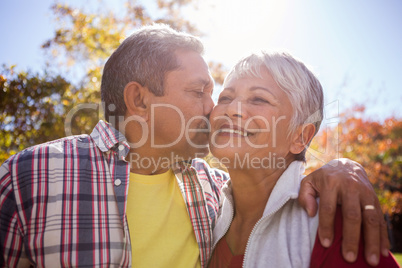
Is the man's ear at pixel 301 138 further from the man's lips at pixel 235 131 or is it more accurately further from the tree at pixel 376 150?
the tree at pixel 376 150

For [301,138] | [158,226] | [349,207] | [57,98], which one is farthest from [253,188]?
[57,98]

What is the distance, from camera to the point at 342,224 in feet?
5.55

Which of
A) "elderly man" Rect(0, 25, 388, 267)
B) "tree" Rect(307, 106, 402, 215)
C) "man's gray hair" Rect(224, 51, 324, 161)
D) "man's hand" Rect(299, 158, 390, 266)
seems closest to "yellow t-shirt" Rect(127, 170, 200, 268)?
"elderly man" Rect(0, 25, 388, 267)

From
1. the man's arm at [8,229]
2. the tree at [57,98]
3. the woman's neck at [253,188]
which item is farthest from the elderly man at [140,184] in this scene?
the tree at [57,98]

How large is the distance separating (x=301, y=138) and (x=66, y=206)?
176cm

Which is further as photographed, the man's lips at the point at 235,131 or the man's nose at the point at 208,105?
the man's nose at the point at 208,105

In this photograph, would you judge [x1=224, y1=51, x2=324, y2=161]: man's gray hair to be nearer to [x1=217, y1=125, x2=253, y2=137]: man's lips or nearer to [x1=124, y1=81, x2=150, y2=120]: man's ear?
[x1=217, y1=125, x2=253, y2=137]: man's lips

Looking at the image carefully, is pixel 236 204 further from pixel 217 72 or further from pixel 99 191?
pixel 217 72

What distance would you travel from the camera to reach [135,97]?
2730mm

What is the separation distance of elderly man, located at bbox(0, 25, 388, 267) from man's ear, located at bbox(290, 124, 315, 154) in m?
0.38

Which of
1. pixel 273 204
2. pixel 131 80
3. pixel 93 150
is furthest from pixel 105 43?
pixel 273 204

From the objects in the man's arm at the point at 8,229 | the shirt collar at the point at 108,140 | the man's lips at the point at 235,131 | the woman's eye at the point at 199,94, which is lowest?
the man's arm at the point at 8,229

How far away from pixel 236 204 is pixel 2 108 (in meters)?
5.38

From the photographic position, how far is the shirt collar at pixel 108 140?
87.5 inches
